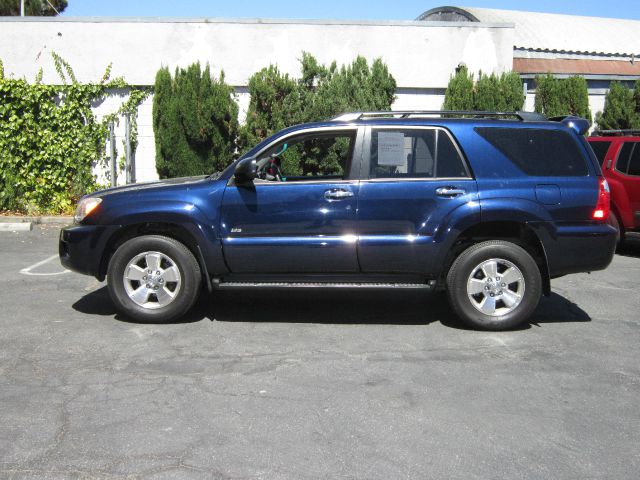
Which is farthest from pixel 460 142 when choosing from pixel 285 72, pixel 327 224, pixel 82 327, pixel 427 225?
pixel 285 72

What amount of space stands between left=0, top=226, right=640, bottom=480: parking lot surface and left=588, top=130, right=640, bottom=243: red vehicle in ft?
11.0

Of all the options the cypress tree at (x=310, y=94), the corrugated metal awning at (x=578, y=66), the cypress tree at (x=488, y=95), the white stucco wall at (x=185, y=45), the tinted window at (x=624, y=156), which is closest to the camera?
the tinted window at (x=624, y=156)

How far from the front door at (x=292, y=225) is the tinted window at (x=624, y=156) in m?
6.06

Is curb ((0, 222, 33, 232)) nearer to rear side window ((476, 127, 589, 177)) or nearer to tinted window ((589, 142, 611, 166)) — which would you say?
rear side window ((476, 127, 589, 177))

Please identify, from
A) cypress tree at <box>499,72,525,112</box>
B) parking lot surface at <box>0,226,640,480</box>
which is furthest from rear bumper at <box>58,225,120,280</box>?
cypress tree at <box>499,72,525,112</box>

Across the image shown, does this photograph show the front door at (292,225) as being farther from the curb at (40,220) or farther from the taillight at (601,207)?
the curb at (40,220)

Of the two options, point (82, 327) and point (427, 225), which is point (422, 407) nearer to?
point (427, 225)

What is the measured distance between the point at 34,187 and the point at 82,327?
8.73 meters

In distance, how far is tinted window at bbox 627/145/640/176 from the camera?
1075cm

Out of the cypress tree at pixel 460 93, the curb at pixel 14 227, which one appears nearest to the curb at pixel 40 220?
the curb at pixel 14 227

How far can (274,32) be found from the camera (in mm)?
14523

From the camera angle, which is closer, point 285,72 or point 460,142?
point 460,142

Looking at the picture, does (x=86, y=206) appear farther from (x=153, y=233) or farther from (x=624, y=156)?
(x=624, y=156)

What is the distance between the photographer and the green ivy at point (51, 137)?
14.1 m
